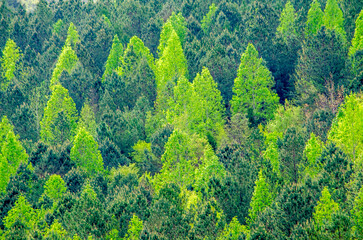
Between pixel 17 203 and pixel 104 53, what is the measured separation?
56529 millimetres

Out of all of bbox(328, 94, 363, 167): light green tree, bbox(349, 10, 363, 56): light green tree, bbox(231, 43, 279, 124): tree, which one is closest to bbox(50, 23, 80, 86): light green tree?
bbox(231, 43, 279, 124): tree

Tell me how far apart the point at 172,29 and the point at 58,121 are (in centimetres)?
3084

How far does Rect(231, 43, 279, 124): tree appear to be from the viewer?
260 feet

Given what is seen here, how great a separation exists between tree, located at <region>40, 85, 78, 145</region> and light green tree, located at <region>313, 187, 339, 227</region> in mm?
47274

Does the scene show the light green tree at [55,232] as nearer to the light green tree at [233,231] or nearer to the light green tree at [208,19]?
the light green tree at [233,231]

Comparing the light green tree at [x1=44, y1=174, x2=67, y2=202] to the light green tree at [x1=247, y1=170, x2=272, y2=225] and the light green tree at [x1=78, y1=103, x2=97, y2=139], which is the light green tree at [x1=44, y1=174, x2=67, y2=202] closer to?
the light green tree at [x1=78, y1=103, x2=97, y2=139]

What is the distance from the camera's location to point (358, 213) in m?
45.8

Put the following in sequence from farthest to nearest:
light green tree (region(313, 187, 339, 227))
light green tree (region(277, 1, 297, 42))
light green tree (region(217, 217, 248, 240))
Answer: light green tree (region(277, 1, 297, 42)), light green tree (region(217, 217, 248, 240)), light green tree (region(313, 187, 339, 227))

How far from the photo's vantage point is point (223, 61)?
8875 centimetres

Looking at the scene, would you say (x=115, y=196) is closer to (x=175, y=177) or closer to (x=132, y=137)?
(x=175, y=177)

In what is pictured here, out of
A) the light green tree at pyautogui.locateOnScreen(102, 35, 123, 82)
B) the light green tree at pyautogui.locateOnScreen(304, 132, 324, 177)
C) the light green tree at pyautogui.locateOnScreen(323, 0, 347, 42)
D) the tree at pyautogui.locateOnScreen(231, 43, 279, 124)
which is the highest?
the light green tree at pyautogui.locateOnScreen(323, 0, 347, 42)

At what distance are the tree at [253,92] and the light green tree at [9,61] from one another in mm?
50358

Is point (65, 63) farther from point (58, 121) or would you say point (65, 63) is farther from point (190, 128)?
point (190, 128)

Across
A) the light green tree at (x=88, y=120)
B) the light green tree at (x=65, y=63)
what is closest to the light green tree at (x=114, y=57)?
the light green tree at (x=65, y=63)
